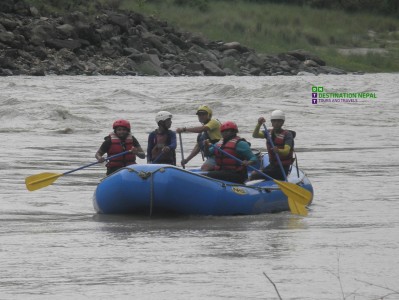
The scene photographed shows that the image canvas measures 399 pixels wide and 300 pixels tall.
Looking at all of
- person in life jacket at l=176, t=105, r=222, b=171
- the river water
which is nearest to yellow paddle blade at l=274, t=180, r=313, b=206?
A: the river water

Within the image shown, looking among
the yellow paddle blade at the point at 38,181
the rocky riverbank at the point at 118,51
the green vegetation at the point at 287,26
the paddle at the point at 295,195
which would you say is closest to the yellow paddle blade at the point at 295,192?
the paddle at the point at 295,195

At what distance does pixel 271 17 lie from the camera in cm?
6334

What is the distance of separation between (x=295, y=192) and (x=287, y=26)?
51.6 metres

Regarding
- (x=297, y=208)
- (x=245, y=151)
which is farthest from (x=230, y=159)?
(x=297, y=208)

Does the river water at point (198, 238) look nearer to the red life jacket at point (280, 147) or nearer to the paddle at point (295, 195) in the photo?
the paddle at point (295, 195)

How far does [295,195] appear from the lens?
1170 cm

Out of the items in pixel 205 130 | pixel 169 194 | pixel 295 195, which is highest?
pixel 205 130

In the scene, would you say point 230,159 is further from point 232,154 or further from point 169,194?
point 169,194

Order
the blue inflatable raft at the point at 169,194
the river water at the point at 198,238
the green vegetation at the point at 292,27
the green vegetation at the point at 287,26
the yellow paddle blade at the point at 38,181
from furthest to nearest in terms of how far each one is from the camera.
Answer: the green vegetation at the point at 292,27
the green vegetation at the point at 287,26
the yellow paddle blade at the point at 38,181
the blue inflatable raft at the point at 169,194
the river water at the point at 198,238

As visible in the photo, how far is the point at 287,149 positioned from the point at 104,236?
128 inches

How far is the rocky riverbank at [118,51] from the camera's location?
42.4m

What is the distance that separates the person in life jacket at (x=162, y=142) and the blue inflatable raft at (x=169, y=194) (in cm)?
79

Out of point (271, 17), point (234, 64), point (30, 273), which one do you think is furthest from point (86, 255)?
point (271, 17)

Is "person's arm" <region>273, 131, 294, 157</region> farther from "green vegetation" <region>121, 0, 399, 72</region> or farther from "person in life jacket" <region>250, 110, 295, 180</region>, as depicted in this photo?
"green vegetation" <region>121, 0, 399, 72</region>
